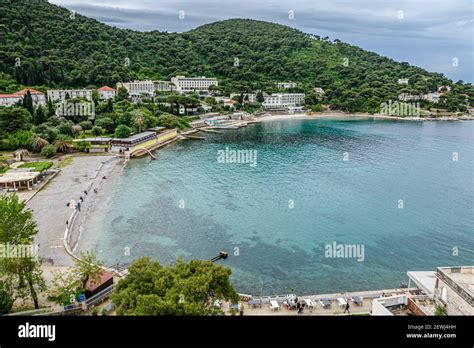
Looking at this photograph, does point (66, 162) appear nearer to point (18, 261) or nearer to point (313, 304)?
point (18, 261)

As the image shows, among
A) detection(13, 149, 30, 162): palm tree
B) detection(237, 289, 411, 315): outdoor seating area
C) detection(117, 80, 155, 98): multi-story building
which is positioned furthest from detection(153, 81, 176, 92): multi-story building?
detection(237, 289, 411, 315): outdoor seating area

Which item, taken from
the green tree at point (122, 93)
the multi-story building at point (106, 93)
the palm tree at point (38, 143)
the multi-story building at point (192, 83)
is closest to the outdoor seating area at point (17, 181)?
the palm tree at point (38, 143)

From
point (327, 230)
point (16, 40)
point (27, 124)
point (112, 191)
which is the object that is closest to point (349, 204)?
point (327, 230)

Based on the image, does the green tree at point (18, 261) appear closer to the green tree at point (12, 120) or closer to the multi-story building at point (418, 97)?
the green tree at point (12, 120)

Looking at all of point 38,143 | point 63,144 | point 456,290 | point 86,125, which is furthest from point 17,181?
point 456,290

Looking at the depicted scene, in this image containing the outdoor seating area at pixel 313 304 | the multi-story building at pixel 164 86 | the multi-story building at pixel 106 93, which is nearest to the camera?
the outdoor seating area at pixel 313 304

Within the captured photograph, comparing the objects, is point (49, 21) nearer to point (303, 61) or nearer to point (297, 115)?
point (297, 115)
